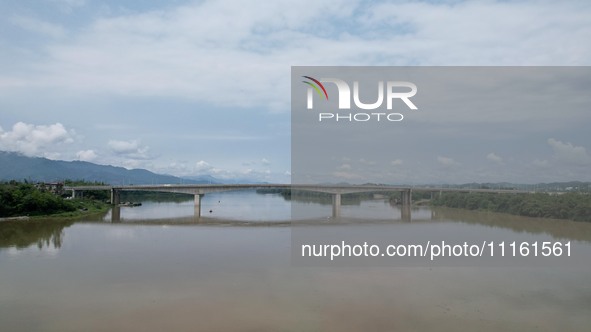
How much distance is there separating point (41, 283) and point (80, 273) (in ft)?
5.08

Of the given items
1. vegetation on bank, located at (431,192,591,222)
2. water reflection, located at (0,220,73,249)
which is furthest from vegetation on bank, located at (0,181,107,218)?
vegetation on bank, located at (431,192,591,222)

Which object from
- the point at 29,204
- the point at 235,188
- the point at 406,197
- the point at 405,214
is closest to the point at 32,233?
the point at 29,204

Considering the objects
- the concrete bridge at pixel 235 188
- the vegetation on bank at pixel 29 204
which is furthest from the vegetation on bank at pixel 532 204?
the vegetation on bank at pixel 29 204

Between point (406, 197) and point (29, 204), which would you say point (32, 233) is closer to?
point (29, 204)

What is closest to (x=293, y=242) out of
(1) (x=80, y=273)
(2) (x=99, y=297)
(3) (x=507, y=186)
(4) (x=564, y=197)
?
(1) (x=80, y=273)

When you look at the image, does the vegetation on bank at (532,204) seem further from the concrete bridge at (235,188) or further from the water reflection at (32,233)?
the water reflection at (32,233)

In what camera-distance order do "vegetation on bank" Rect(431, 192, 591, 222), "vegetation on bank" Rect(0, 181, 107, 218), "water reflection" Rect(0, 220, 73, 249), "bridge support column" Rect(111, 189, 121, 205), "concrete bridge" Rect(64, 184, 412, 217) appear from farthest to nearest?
"bridge support column" Rect(111, 189, 121, 205), "concrete bridge" Rect(64, 184, 412, 217), "vegetation on bank" Rect(431, 192, 591, 222), "vegetation on bank" Rect(0, 181, 107, 218), "water reflection" Rect(0, 220, 73, 249)

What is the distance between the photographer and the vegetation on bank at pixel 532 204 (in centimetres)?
3347

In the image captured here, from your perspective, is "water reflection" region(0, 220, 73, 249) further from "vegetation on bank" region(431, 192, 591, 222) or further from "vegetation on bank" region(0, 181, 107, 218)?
"vegetation on bank" region(431, 192, 591, 222)

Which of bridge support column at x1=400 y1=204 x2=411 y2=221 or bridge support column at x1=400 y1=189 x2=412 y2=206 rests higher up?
bridge support column at x1=400 y1=189 x2=412 y2=206

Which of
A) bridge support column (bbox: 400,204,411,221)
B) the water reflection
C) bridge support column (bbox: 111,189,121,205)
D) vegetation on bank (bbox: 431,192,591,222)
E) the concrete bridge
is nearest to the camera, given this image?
the water reflection

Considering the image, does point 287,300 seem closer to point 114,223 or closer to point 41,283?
point 41,283

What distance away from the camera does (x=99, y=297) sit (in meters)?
11.1

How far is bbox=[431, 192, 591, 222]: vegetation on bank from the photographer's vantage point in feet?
110
